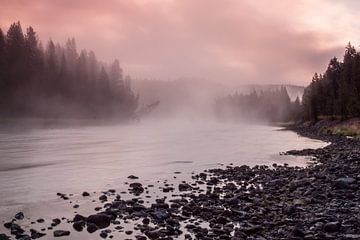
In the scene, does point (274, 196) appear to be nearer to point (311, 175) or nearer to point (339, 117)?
point (311, 175)

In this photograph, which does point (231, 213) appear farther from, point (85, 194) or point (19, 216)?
point (19, 216)

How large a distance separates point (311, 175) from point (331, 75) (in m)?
110

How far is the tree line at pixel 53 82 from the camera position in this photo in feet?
389

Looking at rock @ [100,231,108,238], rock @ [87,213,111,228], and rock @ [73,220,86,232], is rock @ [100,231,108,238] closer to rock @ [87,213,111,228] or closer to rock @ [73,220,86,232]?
rock @ [87,213,111,228]

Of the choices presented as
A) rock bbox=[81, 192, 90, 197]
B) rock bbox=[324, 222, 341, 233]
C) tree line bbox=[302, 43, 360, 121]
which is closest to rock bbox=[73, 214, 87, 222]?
rock bbox=[81, 192, 90, 197]

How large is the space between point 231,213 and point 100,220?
20.0 ft

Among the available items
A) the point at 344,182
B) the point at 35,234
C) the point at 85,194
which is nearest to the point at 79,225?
the point at 35,234

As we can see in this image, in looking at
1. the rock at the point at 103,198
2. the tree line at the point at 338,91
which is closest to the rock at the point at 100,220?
the rock at the point at 103,198

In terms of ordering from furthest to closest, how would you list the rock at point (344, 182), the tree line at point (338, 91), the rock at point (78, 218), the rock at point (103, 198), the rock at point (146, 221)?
1. the tree line at point (338, 91)
2. the rock at point (103, 198)
3. the rock at point (344, 182)
4. the rock at point (78, 218)
5. the rock at point (146, 221)

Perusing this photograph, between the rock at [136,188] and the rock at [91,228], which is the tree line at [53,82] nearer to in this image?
the rock at [136,188]

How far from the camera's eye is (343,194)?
20016 millimetres

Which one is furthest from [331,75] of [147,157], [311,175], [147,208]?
[147,208]

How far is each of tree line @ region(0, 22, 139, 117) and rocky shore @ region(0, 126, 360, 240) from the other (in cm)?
10066

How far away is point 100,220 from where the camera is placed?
55.6 feet
